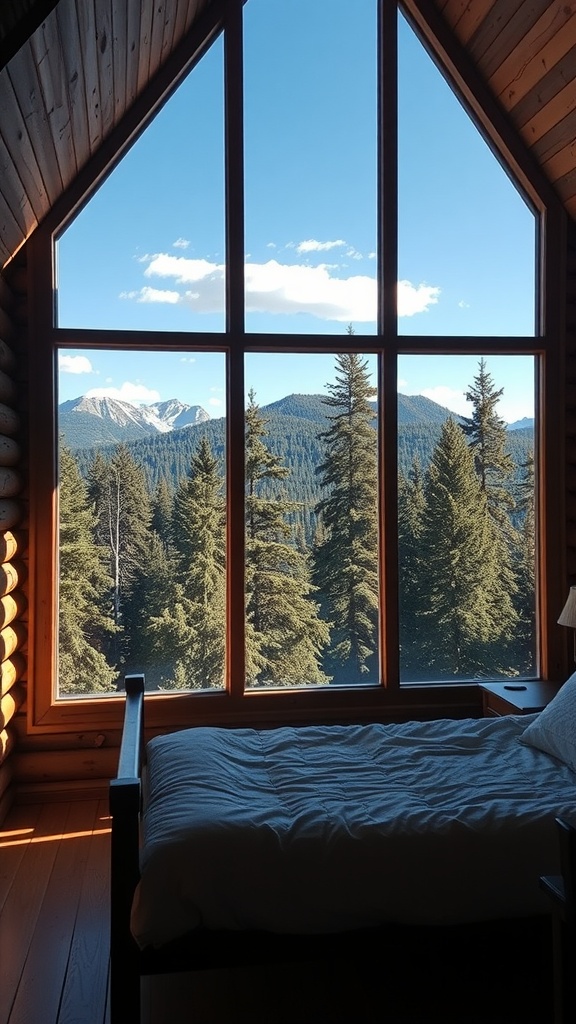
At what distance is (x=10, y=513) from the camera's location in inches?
158

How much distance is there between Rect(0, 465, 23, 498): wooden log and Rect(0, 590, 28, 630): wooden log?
54cm

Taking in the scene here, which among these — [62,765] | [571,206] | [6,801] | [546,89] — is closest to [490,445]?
[571,206]

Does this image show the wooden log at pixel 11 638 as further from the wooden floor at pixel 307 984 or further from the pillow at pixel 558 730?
the pillow at pixel 558 730

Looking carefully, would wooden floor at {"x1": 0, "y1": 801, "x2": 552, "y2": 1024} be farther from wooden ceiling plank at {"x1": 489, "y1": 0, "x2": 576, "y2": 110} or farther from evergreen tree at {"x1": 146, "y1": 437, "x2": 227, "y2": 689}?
wooden ceiling plank at {"x1": 489, "y1": 0, "x2": 576, "y2": 110}

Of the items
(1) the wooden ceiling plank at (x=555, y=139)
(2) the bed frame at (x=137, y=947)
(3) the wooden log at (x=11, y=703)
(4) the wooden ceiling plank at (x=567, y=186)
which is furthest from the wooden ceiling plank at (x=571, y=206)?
(3) the wooden log at (x=11, y=703)

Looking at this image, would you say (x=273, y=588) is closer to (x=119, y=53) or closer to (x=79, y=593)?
(x=79, y=593)

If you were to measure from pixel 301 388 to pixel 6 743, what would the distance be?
2608 mm

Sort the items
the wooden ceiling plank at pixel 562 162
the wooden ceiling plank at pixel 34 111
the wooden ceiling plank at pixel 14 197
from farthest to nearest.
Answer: the wooden ceiling plank at pixel 562 162
the wooden ceiling plank at pixel 14 197
the wooden ceiling plank at pixel 34 111

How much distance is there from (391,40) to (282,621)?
12.0ft

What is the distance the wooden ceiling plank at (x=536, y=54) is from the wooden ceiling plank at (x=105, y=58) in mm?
2215

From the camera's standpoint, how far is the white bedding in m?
2.06

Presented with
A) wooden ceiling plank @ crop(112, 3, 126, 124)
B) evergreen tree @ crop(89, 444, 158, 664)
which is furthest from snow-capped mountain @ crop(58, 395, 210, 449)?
wooden ceiling plank @ crop(112, 3, 126, 124)

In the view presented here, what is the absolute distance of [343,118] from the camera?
468cm

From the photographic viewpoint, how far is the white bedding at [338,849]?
6.75 ft
